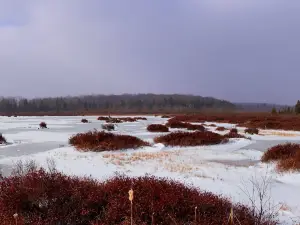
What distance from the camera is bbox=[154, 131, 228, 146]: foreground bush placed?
1387 centimetres

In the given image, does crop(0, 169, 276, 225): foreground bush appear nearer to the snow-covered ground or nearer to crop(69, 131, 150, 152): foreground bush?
the snow-covered ground

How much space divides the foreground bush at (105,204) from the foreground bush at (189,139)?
29.6ft

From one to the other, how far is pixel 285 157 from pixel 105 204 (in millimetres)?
7054

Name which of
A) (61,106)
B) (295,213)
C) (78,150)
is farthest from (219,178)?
(61,106)

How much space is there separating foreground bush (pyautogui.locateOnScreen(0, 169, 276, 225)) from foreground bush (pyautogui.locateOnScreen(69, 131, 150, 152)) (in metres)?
7.08

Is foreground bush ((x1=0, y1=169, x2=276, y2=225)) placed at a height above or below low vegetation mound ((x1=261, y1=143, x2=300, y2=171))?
above

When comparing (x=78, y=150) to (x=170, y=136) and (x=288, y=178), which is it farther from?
(x=288, y=178)

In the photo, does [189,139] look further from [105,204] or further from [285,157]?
[105,204]

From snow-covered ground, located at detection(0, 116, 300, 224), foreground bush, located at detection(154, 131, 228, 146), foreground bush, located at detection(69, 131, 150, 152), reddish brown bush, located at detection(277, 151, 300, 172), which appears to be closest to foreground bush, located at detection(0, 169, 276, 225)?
snow-covered ground, located at detection(0, 116, 300, 224)

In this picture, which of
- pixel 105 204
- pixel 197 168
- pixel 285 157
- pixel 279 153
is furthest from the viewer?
pixel 279 153

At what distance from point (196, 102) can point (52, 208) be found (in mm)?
146824

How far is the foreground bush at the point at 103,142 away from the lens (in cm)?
1195

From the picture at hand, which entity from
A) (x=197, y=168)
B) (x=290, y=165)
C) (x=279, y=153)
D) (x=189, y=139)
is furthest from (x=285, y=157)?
(x=189, y=139)

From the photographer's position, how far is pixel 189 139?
14203mm
